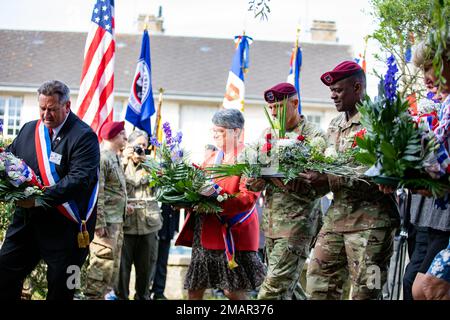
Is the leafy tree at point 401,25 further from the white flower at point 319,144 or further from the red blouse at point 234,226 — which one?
the red blouse at point 234,226

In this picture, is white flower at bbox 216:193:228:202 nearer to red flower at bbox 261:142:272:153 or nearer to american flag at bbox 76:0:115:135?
red flower at bbox 261:142:272:153

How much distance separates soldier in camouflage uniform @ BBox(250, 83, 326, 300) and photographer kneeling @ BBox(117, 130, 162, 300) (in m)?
3.47

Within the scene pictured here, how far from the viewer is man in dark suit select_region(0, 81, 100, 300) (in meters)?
6.89

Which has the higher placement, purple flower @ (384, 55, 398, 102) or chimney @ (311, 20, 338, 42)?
chimney @ (311, 20, 338, 42)

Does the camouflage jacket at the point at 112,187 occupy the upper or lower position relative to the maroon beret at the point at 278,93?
lower

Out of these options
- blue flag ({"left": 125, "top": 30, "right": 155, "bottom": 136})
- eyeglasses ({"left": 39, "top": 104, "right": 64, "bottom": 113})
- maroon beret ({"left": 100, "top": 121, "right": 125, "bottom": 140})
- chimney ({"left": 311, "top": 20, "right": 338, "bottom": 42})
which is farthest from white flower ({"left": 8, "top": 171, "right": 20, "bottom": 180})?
chimney ({"left": 311, "top": 20, "right": 338, "bottom": 42})

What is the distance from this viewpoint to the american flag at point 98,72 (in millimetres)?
10852

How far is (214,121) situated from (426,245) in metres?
2.33

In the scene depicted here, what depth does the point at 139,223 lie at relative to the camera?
10375 millimetres

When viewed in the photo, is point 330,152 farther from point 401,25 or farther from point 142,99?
point 142,99

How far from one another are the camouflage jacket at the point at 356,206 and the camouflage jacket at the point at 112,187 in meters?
3.55

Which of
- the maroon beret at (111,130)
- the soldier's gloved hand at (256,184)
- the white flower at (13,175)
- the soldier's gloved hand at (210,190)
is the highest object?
the maroon beret at (111,130)

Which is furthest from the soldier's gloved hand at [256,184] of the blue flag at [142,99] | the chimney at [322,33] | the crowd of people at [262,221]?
the chimney at [322,33]

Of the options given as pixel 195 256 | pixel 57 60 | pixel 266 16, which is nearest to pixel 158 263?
pixel 195 256
